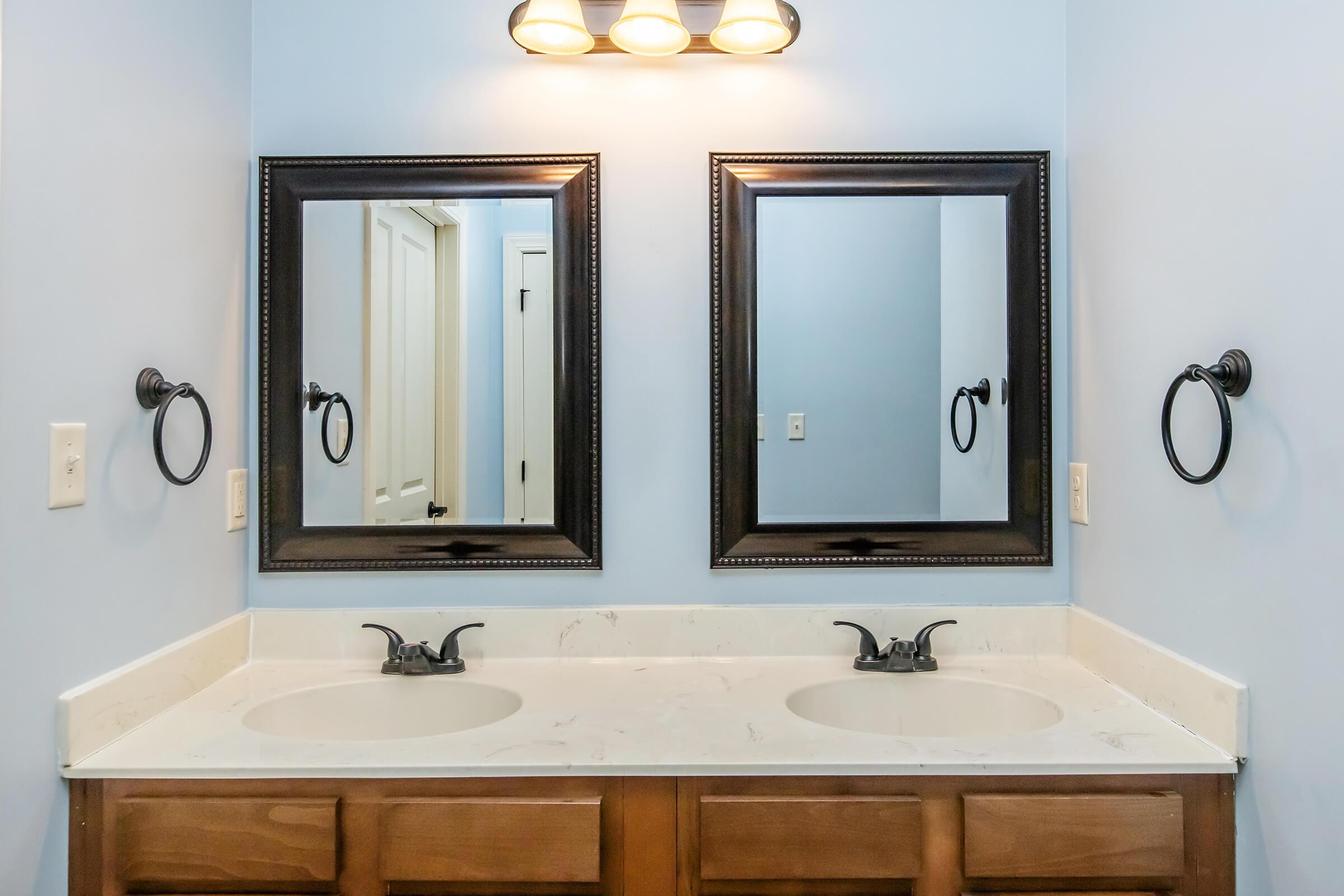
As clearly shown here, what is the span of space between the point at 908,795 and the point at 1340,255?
82 cm

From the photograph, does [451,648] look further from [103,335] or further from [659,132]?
[659,132]

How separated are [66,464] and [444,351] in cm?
66

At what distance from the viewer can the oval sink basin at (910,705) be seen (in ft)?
4.86

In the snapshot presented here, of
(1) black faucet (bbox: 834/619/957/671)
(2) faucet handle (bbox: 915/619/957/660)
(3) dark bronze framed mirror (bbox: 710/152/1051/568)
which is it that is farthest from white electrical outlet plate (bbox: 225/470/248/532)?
(2) faucet handle (bbox: 915/619/957/660)

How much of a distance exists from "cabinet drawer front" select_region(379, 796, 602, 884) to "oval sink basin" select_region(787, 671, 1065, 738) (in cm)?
48

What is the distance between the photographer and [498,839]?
3.74ft

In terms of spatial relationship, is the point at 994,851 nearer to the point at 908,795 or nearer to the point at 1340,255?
the point at 908,795

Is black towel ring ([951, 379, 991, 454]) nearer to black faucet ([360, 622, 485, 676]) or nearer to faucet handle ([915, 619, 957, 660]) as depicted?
faucet handle ([915, 619, 957, 660])

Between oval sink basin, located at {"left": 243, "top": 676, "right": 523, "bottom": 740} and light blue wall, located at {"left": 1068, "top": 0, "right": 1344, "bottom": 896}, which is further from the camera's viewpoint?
oval sink basin, located at {"left": 243, "top": 676, "right": 523, "bottom": 740}

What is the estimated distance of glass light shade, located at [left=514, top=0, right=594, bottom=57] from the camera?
150 centimetres

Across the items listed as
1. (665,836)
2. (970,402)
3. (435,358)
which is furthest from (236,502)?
(970,402)

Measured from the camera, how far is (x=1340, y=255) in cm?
94

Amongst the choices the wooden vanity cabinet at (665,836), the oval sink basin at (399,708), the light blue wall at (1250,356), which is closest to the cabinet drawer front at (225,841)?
the wooden vanity cabinet at (665,836)

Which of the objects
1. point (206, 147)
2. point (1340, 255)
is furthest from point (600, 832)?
point (206, 147)
